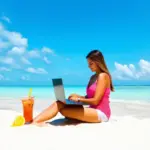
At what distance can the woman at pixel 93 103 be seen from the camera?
4.17 metres

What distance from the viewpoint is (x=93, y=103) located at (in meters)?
4.18

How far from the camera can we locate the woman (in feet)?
13.7

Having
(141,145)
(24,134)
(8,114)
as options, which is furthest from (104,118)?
(8,114)

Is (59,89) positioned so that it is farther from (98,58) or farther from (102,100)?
(98,58)

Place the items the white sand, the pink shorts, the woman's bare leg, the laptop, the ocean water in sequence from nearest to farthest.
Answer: the white sand < the laptop < the woman's bare leg < the pink shorts < the ocean water

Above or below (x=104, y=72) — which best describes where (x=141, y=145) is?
below

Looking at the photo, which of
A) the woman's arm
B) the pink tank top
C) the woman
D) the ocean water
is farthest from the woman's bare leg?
the ocean water

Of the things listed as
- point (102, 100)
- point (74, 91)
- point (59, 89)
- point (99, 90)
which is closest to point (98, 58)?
point (99, 90)

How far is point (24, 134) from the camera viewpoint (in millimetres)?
3664

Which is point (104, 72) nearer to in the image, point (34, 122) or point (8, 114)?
point (34, 122)

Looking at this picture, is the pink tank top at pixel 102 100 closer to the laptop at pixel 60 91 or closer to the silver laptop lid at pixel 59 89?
the laptop at pixel 60 91

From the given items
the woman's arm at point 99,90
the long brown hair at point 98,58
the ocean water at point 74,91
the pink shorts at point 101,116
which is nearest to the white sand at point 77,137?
the pink shorts at point 101,116

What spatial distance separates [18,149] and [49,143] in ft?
1.19

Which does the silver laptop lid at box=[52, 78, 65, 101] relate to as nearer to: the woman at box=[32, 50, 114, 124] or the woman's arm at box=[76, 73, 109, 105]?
the woman at box=[32, 50, 114, 124]
